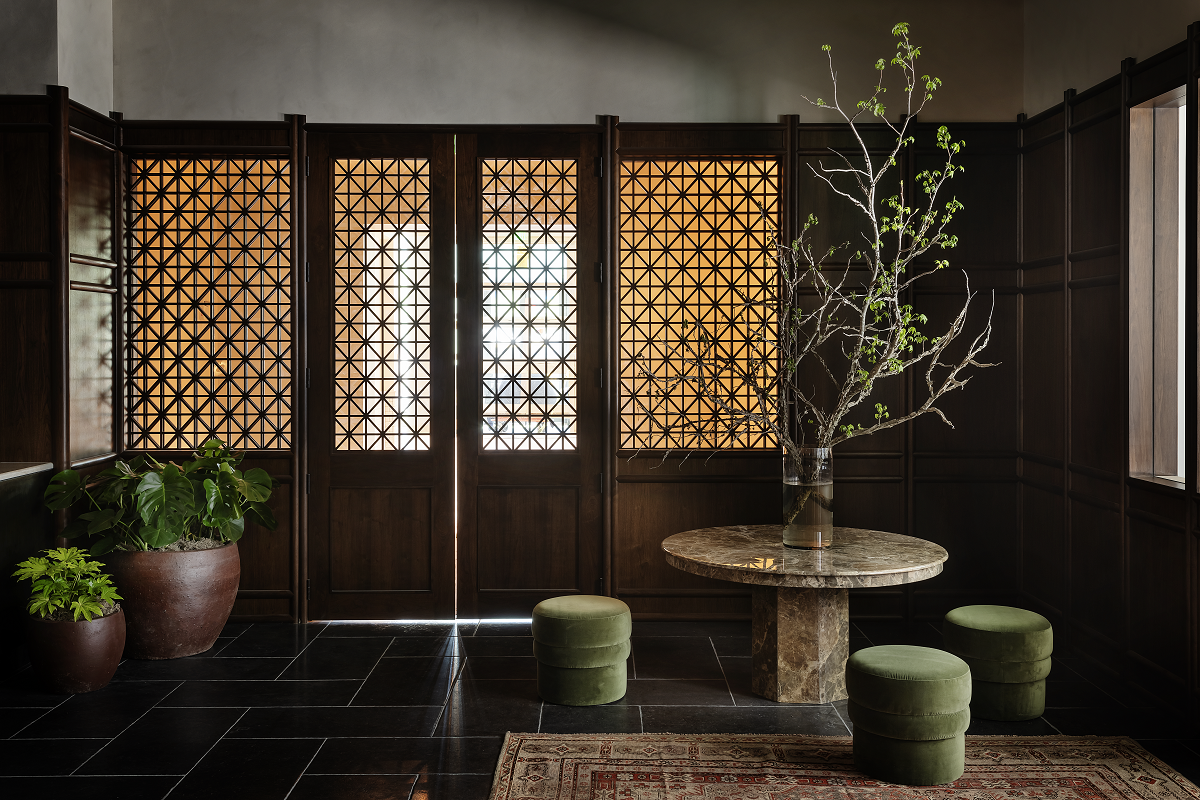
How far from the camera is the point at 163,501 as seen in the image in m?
3.96

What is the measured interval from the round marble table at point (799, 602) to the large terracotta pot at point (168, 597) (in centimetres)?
213

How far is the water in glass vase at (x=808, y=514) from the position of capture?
355cm

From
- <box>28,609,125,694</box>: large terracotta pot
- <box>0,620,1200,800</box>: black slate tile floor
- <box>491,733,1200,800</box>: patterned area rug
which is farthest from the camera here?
<box>28,609,125,694</box>: large terracotta pot

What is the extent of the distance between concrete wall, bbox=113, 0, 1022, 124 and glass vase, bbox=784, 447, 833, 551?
2.09 meters

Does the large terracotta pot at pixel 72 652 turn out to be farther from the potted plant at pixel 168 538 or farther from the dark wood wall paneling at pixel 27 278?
the dark wood wall paneling at pixel 27 278

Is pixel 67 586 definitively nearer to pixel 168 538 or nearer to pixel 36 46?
pixel 168 538

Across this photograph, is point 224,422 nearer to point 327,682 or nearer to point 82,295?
point 82,295

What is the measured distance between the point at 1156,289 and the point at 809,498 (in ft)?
5.63

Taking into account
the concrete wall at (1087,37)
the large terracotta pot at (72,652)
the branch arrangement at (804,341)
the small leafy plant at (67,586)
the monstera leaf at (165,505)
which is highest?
the concrete wall at (1087,37)

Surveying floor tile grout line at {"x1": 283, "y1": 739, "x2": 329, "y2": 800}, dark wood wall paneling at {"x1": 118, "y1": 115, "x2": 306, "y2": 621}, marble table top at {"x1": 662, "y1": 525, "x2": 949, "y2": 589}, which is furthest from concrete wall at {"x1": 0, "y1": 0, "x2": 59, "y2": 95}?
marble table top at {"x1": 662, "y1": 525, "x2": 949, "y2": 589}

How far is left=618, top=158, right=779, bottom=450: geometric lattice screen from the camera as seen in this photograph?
473 cm

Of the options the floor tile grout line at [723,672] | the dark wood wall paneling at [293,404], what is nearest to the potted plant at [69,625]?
the dark wood wall paneling at [293,404]

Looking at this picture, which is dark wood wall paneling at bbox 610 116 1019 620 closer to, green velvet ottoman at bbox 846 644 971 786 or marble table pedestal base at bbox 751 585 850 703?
marble table pedestal base at bbox 751 585 850 703

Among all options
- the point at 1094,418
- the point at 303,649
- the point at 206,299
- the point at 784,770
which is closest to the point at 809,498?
the point at 784,770
